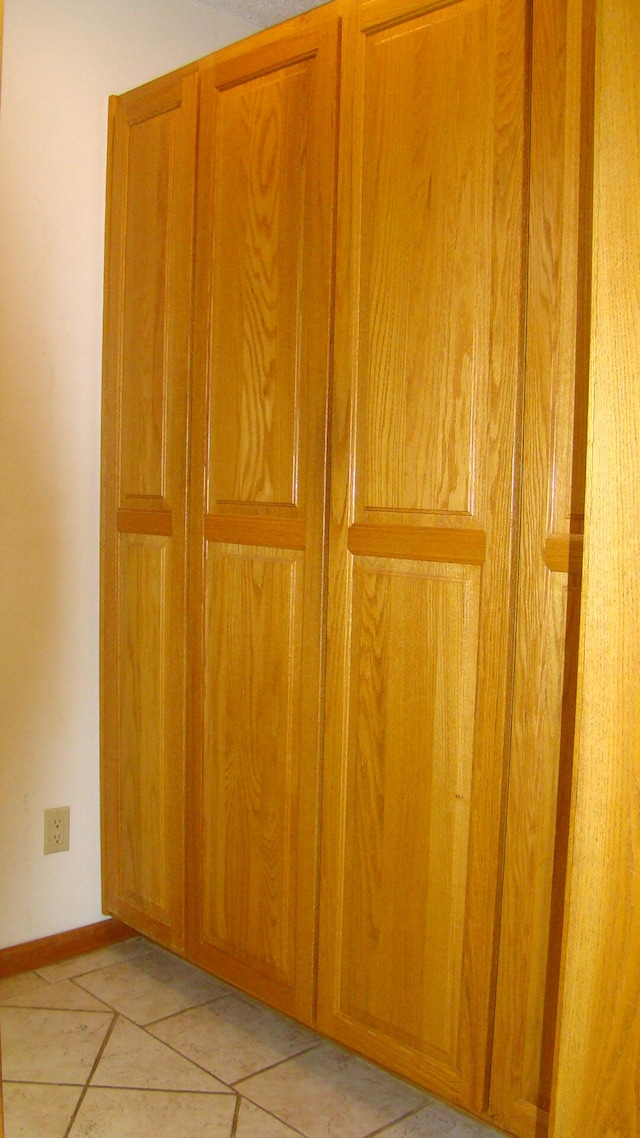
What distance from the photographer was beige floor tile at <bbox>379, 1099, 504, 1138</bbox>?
5.94 ft

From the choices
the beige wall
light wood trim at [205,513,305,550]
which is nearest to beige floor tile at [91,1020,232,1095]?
the beige wall

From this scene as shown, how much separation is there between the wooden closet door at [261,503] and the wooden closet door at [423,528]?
68 mm

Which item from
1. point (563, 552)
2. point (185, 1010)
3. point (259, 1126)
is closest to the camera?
point (563, 552)

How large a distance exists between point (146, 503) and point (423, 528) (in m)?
0.86

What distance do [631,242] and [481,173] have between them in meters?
0.47

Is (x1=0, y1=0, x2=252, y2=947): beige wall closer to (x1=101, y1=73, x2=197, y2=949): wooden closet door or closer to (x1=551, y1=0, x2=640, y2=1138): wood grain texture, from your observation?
(x1=101, y1=73, x2=197, y2=949): wooden closet door

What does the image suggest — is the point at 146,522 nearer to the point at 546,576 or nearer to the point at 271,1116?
the point at 546,576

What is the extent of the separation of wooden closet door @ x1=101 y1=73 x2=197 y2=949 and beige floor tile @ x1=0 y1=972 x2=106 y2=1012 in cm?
20

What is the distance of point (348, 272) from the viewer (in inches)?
71.8

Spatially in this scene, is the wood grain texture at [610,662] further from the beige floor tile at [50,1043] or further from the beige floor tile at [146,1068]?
the beige floor tile at [50,1043]

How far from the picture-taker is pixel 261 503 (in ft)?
6.66

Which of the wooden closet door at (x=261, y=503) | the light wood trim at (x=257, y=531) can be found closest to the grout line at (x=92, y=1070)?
the wooden closet door at (x=261, y=503)

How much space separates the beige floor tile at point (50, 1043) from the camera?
197 centimetres

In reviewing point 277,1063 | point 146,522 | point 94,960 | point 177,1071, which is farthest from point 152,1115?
point 146,522
